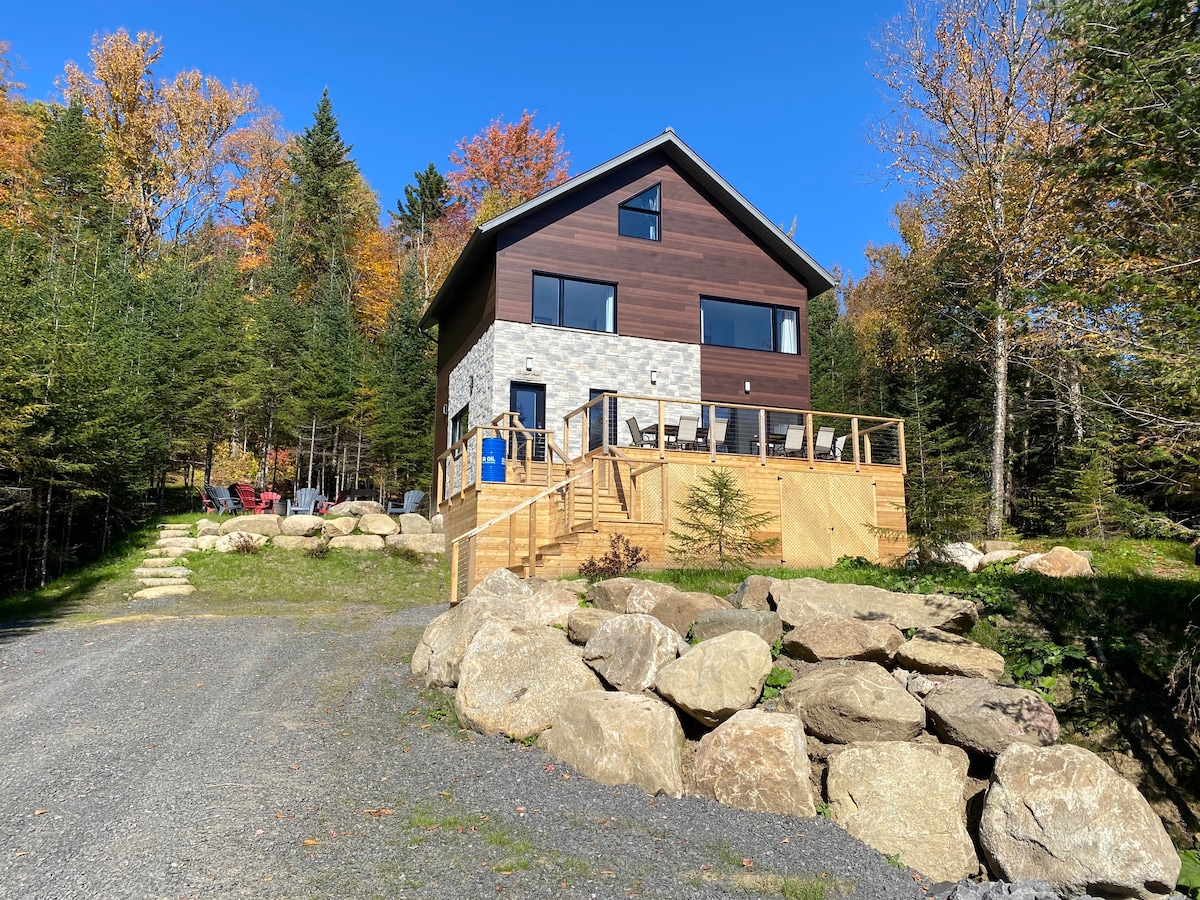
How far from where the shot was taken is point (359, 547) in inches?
642

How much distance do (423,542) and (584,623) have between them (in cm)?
900

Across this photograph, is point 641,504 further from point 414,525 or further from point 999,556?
point 414,525

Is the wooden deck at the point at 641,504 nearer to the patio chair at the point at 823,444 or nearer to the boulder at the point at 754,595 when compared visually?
the patio chair at the point at 823,444

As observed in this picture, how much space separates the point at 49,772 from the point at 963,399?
25016 millimetres

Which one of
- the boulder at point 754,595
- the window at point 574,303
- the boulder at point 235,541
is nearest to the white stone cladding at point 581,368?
the window at point 574,303

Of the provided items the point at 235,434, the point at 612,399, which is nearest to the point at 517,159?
the point at 235,434

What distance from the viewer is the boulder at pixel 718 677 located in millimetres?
6457

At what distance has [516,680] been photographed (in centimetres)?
703

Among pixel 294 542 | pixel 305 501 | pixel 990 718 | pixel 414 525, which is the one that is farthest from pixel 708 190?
pixel 990 718

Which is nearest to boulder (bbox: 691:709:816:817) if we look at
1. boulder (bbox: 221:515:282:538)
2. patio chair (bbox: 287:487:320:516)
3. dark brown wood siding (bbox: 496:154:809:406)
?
dark brown wood siding (bbox: 496:154:809:406)

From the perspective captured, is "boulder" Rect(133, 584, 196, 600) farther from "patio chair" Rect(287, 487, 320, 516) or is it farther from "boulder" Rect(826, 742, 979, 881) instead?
"boulder" Rect(826, 742, 979, 881)

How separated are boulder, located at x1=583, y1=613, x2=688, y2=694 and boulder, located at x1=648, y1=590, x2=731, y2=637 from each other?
20.8 inches

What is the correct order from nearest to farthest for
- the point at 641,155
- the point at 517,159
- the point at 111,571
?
the point at 111,571 → the point at 641,155 → the point at 517,159

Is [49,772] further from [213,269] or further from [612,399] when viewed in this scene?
[213,269]
